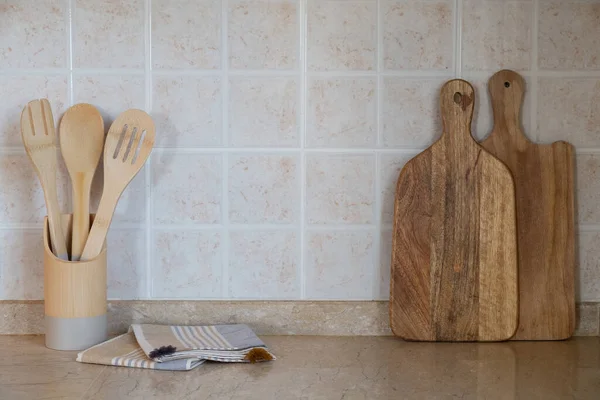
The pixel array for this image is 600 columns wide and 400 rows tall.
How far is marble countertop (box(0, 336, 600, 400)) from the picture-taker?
3.04 ft

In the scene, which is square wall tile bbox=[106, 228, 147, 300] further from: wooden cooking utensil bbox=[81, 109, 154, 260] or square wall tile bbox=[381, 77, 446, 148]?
square wall tile bbox=[381, 77, 446, 148]

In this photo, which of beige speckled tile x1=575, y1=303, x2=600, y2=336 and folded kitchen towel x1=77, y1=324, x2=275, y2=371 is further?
beige speckled tile x1=575, y1=303, x2=600, y2=336

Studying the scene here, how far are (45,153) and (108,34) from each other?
23 cm

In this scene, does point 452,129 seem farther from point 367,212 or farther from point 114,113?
point 114,113

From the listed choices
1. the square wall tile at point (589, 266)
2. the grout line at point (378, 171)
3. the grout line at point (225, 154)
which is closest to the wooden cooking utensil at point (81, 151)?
the grout line at point (225, 154)

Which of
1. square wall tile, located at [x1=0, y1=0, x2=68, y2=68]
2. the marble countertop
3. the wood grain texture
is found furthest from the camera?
square wall tile, located at [x1=0, y1=0, x2=68, y2=68]

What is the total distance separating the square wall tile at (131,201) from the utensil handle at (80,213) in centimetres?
4

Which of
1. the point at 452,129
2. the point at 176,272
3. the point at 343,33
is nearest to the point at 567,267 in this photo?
the point at 452,129

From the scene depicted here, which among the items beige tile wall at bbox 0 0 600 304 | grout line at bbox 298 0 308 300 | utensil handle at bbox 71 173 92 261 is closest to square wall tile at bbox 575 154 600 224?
beige tile wall at bbox 0 0 600 304

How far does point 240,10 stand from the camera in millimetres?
1181

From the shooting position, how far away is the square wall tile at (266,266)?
1.20 meters

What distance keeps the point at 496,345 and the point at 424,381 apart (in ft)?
0.76

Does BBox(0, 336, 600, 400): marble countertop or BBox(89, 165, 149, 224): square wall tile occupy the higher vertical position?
BBox(89, 165, 149, 224): square wall tile

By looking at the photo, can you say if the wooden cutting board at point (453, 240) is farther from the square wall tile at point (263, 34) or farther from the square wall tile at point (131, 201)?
the square wall tile at point (131, 201)
